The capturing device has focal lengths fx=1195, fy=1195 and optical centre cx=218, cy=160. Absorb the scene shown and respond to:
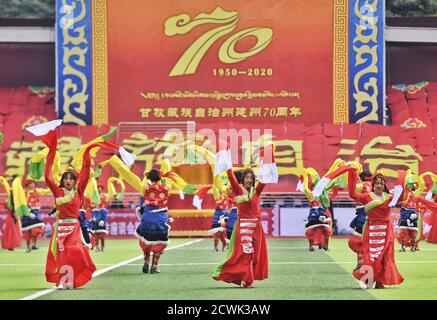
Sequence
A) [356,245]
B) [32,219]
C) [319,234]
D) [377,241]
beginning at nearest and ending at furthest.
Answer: [377,241], [356,245], [319,234], [32,219]

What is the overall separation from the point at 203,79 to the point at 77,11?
4641mm

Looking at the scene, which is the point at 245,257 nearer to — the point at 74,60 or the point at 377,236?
the point at 377,236

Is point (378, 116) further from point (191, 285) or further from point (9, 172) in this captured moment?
point (191, 285)

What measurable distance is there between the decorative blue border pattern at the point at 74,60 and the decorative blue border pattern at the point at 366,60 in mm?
8488

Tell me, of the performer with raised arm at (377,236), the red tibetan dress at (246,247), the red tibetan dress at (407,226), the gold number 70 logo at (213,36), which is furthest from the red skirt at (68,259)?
the gold number 70 logo at (213,36)

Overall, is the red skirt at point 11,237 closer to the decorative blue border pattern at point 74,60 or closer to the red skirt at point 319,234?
the red skirt at point 319,234

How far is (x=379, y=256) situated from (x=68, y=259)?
4088 mm

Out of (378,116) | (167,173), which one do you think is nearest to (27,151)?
(378,116)

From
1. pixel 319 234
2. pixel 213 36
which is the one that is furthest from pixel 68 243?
pixel 213 36

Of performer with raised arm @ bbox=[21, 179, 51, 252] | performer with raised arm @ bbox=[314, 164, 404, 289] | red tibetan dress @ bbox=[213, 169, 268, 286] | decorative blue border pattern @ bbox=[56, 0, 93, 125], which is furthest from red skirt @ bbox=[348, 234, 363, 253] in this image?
decorative blue border pattern @ bbox=[56, 0, 93, 125]

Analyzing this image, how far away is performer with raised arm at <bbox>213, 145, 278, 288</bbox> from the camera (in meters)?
15.9

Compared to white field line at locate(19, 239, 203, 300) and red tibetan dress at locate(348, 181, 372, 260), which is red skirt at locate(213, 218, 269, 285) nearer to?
red tibetan dress at locate(348, 181, 372, 260)

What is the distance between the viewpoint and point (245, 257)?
52.5 feet

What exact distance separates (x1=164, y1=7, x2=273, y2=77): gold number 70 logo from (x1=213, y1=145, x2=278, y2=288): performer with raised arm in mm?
22809
